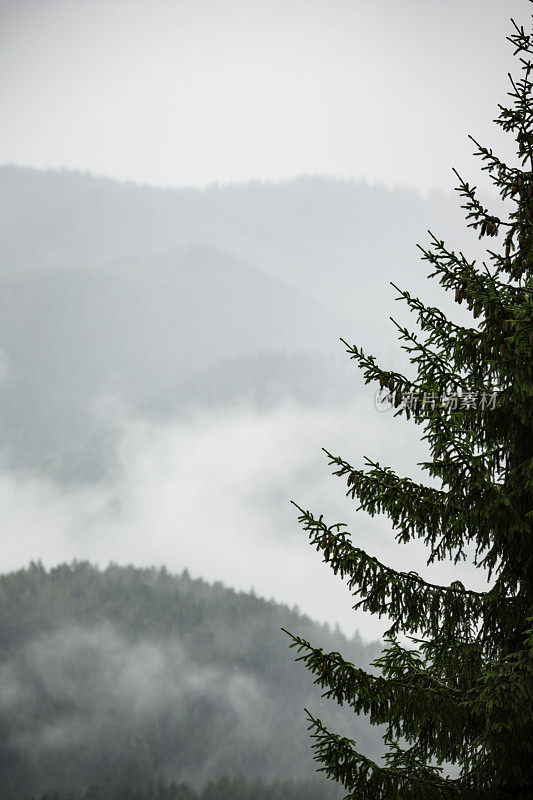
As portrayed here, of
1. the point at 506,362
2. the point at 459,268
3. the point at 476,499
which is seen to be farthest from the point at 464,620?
the point at 459,268

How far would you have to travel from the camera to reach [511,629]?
290 inches

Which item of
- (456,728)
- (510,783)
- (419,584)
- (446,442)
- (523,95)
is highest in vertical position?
(523,95)

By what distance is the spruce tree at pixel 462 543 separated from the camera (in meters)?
6.62

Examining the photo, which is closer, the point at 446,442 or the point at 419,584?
the point at 446,442

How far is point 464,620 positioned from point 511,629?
0.50m

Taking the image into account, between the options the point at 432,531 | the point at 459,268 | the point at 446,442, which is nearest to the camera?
the point at 446,442

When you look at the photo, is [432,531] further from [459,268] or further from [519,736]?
[459,268]

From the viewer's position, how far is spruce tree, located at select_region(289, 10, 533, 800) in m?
6.62

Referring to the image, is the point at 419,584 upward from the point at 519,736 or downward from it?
upward

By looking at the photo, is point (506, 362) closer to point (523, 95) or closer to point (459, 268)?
point (459, 268)

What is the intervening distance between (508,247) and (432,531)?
3.09 m

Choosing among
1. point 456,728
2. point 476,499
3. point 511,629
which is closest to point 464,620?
point 511,629

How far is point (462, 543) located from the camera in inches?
281

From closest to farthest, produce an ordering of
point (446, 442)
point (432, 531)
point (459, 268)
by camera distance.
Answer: point (446, 442) < point (432, 531) < point (459, 268)
